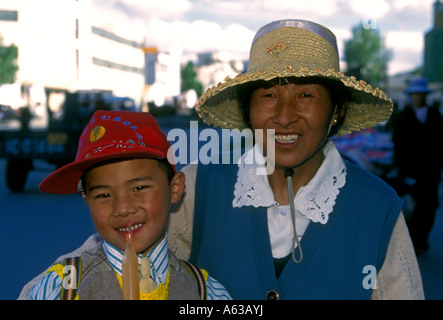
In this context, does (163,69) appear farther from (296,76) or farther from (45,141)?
(296,76)

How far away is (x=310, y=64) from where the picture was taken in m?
1.97

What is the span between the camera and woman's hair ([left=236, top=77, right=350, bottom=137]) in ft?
6.61

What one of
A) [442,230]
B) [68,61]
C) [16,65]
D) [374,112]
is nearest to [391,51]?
[16,65]

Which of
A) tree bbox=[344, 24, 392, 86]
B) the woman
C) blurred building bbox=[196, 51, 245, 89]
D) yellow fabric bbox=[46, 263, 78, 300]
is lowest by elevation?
yellow fabric bbox=[46, 263, 78, 300]

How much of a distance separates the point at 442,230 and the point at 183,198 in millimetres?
6057

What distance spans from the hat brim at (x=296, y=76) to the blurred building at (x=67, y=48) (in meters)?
4.57

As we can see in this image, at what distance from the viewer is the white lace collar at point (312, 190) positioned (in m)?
1.92

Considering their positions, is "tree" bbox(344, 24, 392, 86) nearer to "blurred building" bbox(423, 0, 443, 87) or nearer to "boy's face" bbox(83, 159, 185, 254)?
"blurred building" bbox(423, 0, 443, 87)

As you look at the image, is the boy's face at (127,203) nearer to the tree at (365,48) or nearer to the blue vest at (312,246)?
the blue vest at (312,246)

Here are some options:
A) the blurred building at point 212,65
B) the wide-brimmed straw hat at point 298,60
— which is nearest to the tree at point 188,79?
the blurred building at point 212,65

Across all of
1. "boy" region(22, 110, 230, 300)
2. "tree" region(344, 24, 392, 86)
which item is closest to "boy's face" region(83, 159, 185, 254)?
"boy" region(22, 110, 230, 300)

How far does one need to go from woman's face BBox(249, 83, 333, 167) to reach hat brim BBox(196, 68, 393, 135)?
0.07 metres

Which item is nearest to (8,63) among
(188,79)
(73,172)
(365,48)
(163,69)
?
(73,172)
